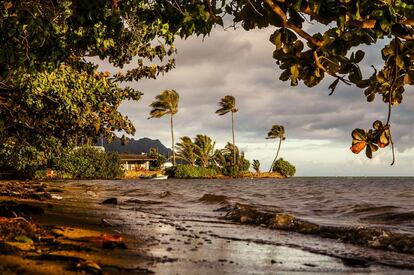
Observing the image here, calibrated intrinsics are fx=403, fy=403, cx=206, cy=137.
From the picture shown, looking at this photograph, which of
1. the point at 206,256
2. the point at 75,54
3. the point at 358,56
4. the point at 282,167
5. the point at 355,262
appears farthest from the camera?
the point at 282,167

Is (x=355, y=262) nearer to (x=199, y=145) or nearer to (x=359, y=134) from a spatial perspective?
(x=359, y=134)

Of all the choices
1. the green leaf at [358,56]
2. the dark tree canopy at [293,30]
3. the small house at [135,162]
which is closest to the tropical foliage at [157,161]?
the small house at [135,162]

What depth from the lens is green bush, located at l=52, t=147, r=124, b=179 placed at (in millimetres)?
58781

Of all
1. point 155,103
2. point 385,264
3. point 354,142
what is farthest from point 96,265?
point 155,103

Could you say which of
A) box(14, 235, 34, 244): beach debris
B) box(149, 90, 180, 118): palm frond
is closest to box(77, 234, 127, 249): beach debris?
box(14, 235, 34, 244): beach debris

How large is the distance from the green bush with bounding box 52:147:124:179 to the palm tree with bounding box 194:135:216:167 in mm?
17174

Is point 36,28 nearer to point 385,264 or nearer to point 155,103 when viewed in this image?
point 385,264

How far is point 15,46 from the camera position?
5566 millimetres

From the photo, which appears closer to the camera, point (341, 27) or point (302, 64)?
point (341, 27)

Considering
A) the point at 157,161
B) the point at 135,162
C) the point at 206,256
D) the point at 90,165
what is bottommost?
the point at 206,256

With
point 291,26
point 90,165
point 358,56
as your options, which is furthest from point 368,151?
point 90,165

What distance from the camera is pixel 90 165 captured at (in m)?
62.8

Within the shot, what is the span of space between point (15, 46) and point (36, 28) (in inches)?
45.1

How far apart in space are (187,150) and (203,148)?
11.0ft
